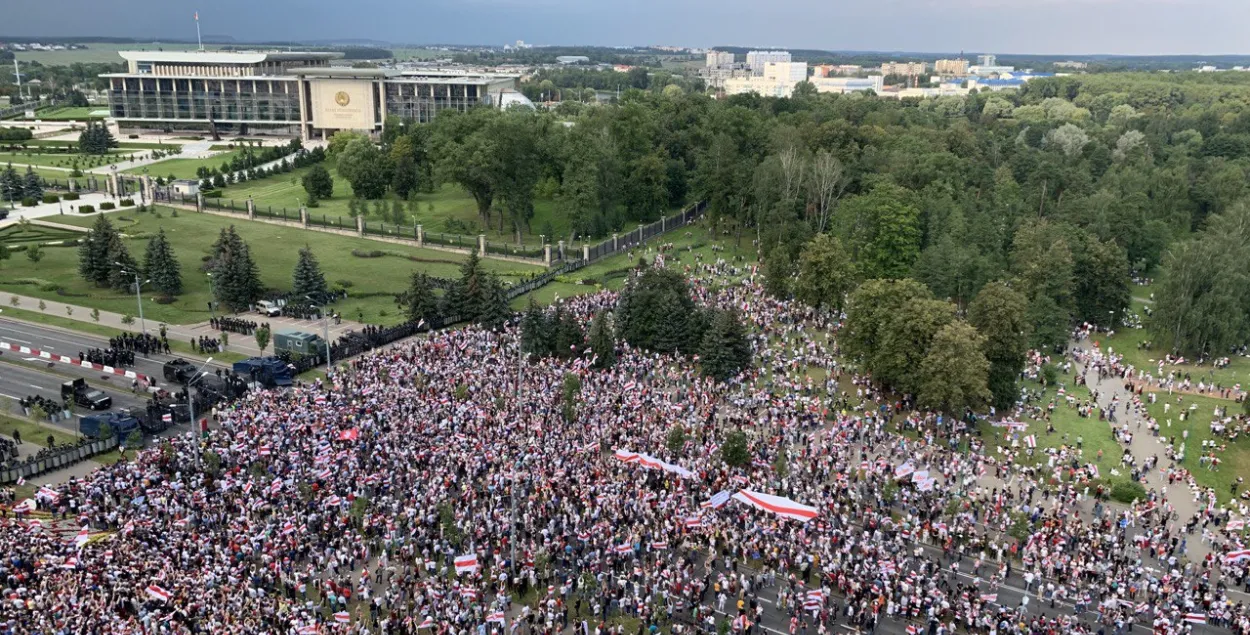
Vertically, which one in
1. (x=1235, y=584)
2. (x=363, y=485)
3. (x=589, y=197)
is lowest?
(x=1235, y=584)

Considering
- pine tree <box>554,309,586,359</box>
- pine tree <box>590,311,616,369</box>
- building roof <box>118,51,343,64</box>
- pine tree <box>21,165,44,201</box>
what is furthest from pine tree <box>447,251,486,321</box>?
building roof <box>118,51,343,64</box>

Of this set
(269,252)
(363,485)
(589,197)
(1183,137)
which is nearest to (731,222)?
(589,197)

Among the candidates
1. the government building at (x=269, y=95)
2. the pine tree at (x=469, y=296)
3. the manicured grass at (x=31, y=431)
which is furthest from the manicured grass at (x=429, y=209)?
the manicured grass at (x=31, y=431)

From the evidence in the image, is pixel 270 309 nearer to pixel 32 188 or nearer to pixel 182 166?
pixel 32 188

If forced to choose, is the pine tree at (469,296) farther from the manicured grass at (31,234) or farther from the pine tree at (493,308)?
the manicured grass at (31,234)

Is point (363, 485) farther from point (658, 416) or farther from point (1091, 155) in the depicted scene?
point (1091, 155)
